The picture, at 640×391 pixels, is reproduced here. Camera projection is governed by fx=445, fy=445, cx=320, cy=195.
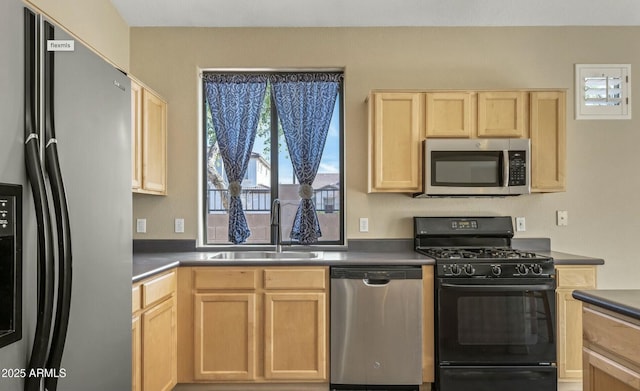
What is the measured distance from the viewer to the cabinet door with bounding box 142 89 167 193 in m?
3.00

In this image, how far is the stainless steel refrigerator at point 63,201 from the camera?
1080 millimetres

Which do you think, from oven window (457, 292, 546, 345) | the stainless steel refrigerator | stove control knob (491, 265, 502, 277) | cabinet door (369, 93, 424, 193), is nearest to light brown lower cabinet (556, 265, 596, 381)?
oven window (457, 292, 546, 345)

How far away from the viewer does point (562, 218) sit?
11.5 ft

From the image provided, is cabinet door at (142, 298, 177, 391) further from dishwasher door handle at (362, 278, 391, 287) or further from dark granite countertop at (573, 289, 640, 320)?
dark granite countertop at (573, 289, 640, 320)

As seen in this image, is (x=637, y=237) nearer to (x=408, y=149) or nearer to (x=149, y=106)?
(x=408, y=149)

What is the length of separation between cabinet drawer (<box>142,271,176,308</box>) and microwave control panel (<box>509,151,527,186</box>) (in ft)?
7.85

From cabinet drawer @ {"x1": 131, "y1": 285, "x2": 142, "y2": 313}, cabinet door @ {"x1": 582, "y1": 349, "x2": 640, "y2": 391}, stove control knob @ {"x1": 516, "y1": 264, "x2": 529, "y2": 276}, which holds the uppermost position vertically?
stove control knob @ {"x1": 516, "y1": 264, "x2": 529, "y2": 276}

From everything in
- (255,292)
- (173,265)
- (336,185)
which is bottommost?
(255,292)

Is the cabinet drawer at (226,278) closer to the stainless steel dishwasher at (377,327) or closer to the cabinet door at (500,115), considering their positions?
the stainless steel dishwasher at (377,327)

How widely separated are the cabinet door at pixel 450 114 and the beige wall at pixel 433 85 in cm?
36

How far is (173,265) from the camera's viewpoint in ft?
9.02

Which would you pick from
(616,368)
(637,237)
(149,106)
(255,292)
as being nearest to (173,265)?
(255,292)

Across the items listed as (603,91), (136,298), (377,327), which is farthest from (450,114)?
(136,298)

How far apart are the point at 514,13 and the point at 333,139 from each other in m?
1.66
